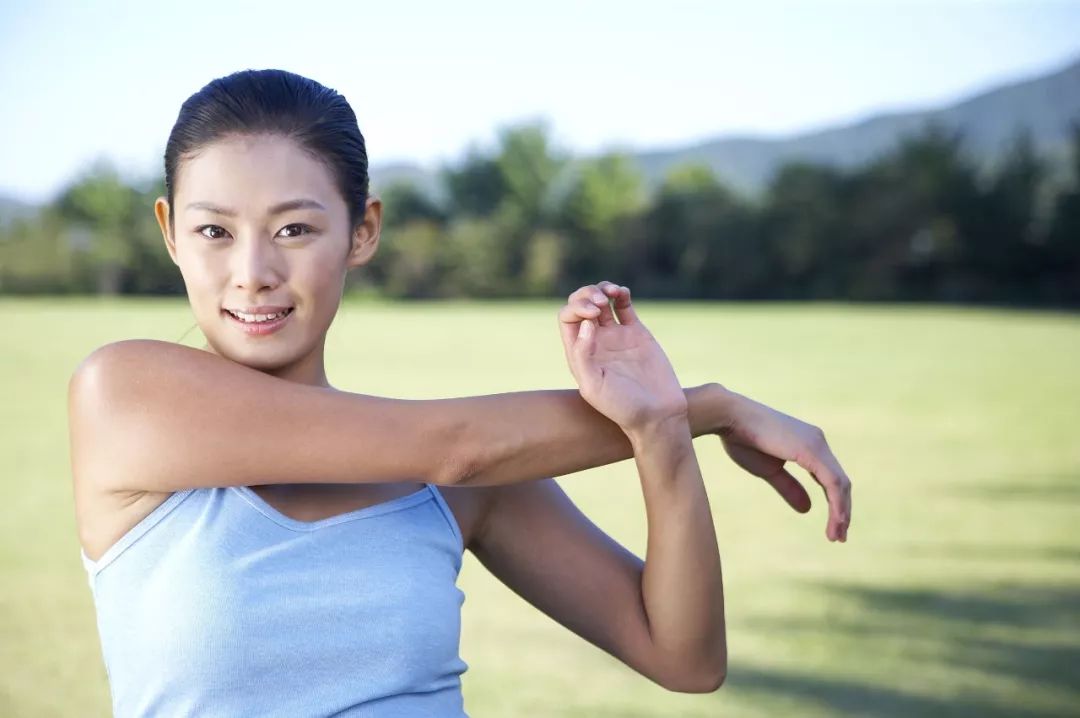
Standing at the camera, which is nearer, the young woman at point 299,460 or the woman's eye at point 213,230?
the young woman at point 299,460

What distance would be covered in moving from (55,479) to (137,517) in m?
8.34

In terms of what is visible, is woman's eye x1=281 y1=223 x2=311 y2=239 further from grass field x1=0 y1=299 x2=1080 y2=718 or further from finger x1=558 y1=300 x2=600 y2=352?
grass field x1=0 y1=299 x2=1080 y2=718

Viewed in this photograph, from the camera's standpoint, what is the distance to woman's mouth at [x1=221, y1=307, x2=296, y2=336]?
164 cm

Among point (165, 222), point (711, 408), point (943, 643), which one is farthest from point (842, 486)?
point (943, 643)

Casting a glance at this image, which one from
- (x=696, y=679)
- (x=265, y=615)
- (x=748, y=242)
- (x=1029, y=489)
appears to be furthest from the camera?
(x=748, y=242)

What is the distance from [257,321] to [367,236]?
285 millimetres

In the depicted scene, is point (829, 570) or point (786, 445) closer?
point (786, 445)

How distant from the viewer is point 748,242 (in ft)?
162

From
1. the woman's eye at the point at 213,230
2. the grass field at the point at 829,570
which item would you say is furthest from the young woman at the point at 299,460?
the grass field at the point at 829,570

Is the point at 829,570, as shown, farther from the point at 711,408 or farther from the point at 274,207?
the point at 274,207

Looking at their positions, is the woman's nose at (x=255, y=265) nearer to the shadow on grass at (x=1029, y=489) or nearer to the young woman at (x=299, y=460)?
the young woman at (x=299, y=460)

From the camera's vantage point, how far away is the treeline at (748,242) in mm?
43656

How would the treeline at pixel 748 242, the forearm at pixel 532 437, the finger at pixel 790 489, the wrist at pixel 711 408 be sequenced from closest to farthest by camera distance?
the forearm at pixel 532 437
the wrist at pixel 711 408
the finger at pixel 790 489
the treeline at pixel 748 242

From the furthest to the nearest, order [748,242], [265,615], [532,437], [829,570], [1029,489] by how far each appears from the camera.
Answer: [748,242] → [1029,489] → [829,570] → [532,437] → [265,615]
